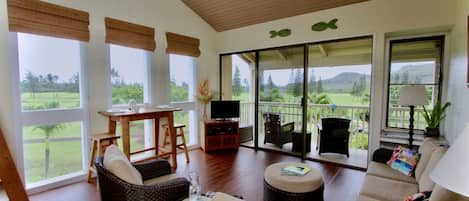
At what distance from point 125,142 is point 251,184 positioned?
1.84 m

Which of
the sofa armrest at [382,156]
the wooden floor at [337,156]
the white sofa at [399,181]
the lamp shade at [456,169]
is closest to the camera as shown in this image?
the lamp shade at [456,169]

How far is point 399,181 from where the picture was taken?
7.50ft

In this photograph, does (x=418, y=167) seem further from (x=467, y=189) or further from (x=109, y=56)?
(x=109, y=56)

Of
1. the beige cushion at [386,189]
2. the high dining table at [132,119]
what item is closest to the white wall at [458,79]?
the beige cushion at [386,189]

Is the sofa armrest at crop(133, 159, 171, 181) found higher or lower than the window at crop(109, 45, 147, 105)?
lower

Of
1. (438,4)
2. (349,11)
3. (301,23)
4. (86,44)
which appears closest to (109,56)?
(86,44)

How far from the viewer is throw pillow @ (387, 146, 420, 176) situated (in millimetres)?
2459

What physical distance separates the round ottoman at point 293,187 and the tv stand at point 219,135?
2419 millimetres

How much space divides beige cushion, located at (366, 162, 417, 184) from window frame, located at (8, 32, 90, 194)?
3765 millimetres

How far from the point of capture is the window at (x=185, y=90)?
4.52 metres

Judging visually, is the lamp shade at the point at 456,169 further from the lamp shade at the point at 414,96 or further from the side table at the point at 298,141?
the side table at the point at 298,141

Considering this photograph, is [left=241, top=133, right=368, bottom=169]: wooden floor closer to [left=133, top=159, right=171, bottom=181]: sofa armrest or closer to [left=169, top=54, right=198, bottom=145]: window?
[left=169, top=54, right=198, bottom=145]: window

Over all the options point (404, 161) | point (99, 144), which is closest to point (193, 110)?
point (99, 144)

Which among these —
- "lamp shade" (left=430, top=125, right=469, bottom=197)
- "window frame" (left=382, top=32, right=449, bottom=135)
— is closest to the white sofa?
"lamp shade" (left=430, top=125, right=469, bottom=197)
